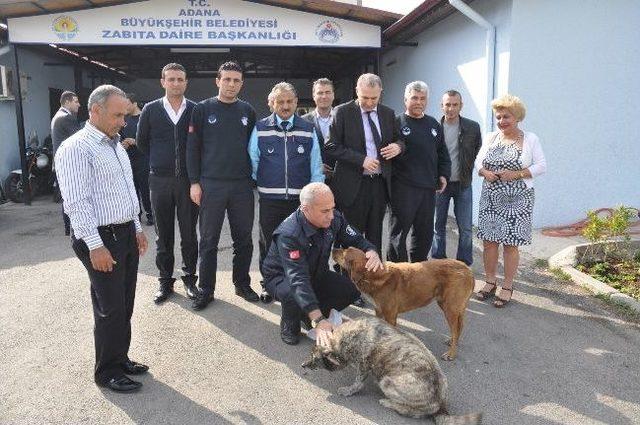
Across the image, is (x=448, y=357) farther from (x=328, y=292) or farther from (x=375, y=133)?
(x=375, y=133)

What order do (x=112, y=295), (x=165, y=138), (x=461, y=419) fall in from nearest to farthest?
(x=461, y=419) < (x=112, y=295) < (x=165, y=138)

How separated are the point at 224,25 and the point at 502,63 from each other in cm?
554

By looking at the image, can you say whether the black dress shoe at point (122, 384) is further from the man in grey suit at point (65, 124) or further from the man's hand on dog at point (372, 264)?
the man in grey suit at point (65, 124)

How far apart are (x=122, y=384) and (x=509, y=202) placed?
135 inches

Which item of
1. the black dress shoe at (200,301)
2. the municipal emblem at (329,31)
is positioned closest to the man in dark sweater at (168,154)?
the black dress shoe at (200,301)

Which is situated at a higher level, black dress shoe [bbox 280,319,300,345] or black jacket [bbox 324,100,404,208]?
black jacket [bbox 324,100,404,208]

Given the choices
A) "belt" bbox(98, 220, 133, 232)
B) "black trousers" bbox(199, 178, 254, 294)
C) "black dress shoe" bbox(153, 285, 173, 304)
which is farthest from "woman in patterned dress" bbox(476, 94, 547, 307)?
"belt" bbox(98, 220, 133, 232)

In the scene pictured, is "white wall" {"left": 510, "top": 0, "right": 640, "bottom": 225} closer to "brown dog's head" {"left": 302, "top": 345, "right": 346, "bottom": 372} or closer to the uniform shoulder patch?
the uniform shoulder patch

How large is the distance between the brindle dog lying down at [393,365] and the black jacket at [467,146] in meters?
2.58

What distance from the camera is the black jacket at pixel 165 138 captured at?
461 centimetres

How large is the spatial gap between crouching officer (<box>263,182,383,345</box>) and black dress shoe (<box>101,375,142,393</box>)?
1112 mm

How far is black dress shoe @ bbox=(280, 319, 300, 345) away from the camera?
392cm

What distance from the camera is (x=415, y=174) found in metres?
4.55

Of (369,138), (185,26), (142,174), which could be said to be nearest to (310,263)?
(369,138)
